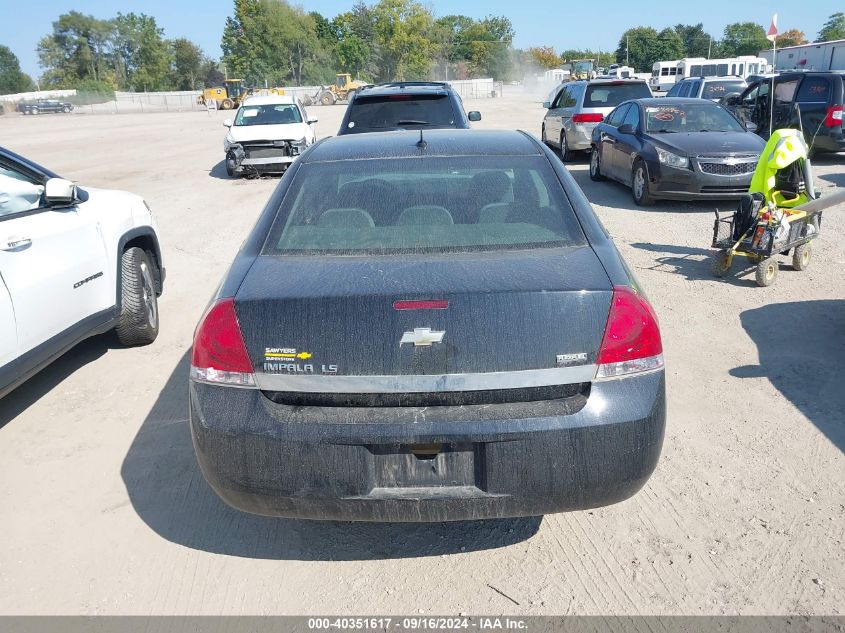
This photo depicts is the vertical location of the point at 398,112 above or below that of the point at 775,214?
above

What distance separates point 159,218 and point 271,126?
5338 millimetres

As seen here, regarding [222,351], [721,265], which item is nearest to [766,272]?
[721,265]

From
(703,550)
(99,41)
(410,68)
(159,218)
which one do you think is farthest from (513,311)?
(99,41)

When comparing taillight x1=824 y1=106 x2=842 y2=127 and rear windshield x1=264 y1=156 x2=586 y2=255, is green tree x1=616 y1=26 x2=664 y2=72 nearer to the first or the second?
taillight x1=824 y1=106 x2=842 y2=127

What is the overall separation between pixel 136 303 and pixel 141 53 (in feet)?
373

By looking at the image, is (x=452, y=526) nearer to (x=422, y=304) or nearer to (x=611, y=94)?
(x=422, y=304)

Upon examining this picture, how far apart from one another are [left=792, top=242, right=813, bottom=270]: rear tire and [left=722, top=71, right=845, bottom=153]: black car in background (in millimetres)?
7368

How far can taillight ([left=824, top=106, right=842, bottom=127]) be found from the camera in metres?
13.9

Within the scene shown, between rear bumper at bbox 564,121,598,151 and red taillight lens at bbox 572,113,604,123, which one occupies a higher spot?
red taillight lens at bbox 572,113,604,123

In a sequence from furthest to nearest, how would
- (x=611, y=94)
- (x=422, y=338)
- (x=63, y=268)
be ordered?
(x=611, y=94) < (x=63, y=268) < (x=422, y=338)

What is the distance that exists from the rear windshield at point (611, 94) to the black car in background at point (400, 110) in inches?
221

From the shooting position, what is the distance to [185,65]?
105875mm

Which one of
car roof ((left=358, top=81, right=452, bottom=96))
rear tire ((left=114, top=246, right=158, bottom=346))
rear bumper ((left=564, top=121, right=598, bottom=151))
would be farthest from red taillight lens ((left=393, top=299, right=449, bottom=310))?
rear bumper ((left=564, top=121, right=598, bottom=151))

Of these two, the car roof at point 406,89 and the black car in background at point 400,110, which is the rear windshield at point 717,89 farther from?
the black car in background at point 400,110
